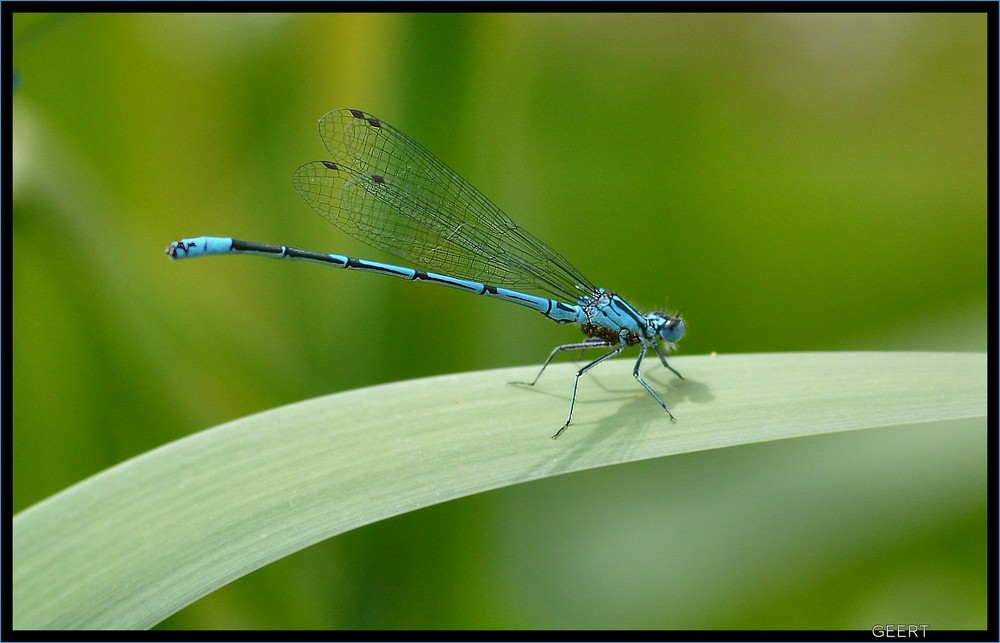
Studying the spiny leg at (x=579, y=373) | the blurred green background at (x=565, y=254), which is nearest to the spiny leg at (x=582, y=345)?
the spiny leg at (x=579, y=373)

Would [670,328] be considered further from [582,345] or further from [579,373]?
[579,373]

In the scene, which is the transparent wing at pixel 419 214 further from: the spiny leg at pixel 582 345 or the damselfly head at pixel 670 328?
the damselfly head at pixel 670 328

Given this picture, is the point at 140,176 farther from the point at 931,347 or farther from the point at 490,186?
the point at 931,347

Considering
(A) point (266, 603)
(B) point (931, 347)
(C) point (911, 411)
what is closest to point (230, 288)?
(A) point (266, 603)

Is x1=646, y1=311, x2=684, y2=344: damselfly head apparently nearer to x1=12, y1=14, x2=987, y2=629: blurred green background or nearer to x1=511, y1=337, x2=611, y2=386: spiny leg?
x1=12, y1=14, x2=987, y2=629: blurred green background

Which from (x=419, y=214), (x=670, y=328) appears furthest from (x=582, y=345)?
(x=419, y=214)
